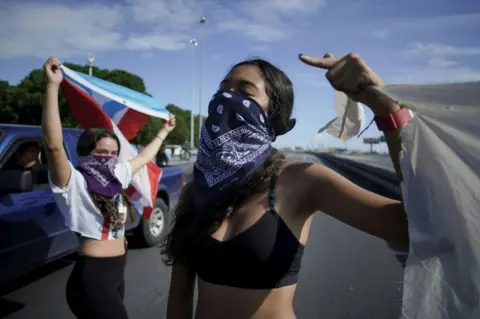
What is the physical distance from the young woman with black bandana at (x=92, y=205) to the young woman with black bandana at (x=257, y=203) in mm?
979

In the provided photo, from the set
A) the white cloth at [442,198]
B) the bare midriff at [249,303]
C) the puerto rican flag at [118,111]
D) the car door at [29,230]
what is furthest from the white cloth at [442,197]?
the car door at [29,230]

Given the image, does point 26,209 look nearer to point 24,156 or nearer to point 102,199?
point 24,156

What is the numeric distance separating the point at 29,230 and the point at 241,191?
368 centimetres

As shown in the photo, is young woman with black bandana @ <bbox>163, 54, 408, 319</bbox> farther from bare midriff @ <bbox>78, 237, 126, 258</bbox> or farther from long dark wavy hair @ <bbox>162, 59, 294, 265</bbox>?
bare midriff @ <bbox>78, 237, 126, 258</bbox>

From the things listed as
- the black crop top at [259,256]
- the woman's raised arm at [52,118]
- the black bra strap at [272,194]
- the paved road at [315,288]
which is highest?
the woman's raised arm at [52,118]

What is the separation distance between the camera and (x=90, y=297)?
8.53 feet

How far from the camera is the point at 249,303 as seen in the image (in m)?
1.63

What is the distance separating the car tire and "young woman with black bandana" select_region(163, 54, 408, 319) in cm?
544

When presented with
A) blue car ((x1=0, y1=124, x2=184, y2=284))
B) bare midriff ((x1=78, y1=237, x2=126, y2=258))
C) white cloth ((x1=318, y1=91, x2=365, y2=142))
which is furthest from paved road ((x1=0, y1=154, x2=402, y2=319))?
white cloth ((x1=318, y1=91, x2=365, y2=142))

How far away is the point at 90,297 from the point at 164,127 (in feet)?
5.97

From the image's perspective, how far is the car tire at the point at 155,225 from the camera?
717 cm

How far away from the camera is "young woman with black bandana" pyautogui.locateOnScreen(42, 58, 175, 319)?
102 inches

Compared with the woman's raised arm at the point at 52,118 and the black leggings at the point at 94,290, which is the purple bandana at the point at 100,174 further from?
the black leggings at the point at 94,290

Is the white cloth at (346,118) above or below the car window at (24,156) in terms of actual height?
above
